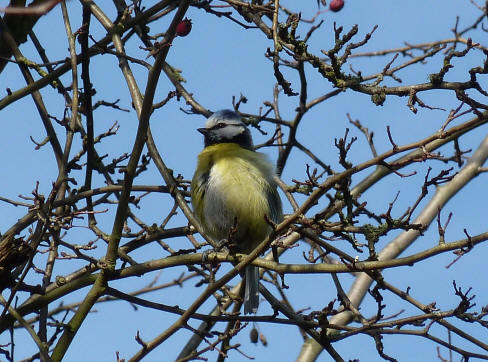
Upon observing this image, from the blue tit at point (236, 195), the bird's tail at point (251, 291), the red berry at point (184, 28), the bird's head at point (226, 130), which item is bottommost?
the bird's tail at point (251, 291)

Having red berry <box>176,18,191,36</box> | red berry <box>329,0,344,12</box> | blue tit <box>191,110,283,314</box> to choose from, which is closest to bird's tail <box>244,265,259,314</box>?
blue tit <box>191,110,283,314</box>

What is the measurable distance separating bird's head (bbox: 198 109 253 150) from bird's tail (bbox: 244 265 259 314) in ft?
4.88

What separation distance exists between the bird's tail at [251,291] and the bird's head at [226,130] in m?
1.49

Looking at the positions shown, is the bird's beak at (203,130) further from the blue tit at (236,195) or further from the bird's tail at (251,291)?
the bird's tail at (251,291)

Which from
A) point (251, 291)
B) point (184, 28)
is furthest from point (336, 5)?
point (251, 291)

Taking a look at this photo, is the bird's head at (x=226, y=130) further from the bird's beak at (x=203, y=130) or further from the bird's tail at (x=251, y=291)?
the bird's tail at (x=251, y=291)

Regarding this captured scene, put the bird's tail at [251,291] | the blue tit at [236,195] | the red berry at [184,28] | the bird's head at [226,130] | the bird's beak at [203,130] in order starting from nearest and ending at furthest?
the red berry at [184,28] → the bird's tail at [251,291] → the blue tit at [236,195] → the bird's head at [226,130] → the bird's beak at [203,130]

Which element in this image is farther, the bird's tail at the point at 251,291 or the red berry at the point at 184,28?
the bird's tail at the point at 251,291

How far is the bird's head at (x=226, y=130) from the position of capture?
6006 millimetres

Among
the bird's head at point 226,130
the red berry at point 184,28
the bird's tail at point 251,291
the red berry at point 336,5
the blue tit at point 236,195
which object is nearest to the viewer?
the red berry at point 184,28

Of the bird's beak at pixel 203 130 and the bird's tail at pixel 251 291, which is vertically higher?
the bird's beak at pixel 203 130

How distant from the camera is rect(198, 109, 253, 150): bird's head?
19.7ft

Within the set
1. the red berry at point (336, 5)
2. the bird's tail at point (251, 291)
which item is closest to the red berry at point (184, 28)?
the red berry at point (336, 5)

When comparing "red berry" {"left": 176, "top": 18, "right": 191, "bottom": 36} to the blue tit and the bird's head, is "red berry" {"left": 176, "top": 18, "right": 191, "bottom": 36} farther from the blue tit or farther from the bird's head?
the bird's head
